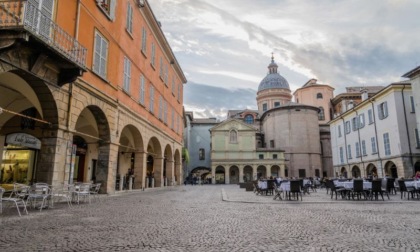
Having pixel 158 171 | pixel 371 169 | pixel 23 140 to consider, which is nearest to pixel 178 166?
pixel 158 171

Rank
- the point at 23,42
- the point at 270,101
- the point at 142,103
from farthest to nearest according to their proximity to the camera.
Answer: the point at 270,101, the point at 142,103, the point at 23,42

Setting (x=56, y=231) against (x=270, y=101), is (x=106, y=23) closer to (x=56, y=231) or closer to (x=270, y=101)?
(x=56, y=231)

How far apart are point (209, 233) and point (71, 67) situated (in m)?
7.78

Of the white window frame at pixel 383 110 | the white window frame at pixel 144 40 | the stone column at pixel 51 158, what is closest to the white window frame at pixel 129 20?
the white window frame at pixel 144 40

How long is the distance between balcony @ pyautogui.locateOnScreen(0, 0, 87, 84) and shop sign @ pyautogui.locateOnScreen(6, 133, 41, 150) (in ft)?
16.0

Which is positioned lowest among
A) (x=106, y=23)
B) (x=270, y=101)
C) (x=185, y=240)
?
(x=185, y=240)

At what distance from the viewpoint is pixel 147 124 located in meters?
20.8

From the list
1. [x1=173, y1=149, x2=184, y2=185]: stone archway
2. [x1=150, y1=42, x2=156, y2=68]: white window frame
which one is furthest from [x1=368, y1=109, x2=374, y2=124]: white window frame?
[x1=150, y1=42, x2=156, y2=68]: white window frame

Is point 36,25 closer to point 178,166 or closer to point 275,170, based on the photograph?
point 178,166

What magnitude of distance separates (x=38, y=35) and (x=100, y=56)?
5785 millimetres

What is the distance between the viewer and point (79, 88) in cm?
1196

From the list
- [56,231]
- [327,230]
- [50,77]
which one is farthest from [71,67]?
[327,230]

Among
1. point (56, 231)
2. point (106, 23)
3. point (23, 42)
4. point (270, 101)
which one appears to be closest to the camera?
point (56, 231)

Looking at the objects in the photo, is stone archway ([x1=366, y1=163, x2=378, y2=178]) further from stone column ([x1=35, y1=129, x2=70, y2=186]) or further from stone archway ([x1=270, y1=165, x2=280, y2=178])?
stone column ([x1=35, y1=129, x2=70, y2=186])
